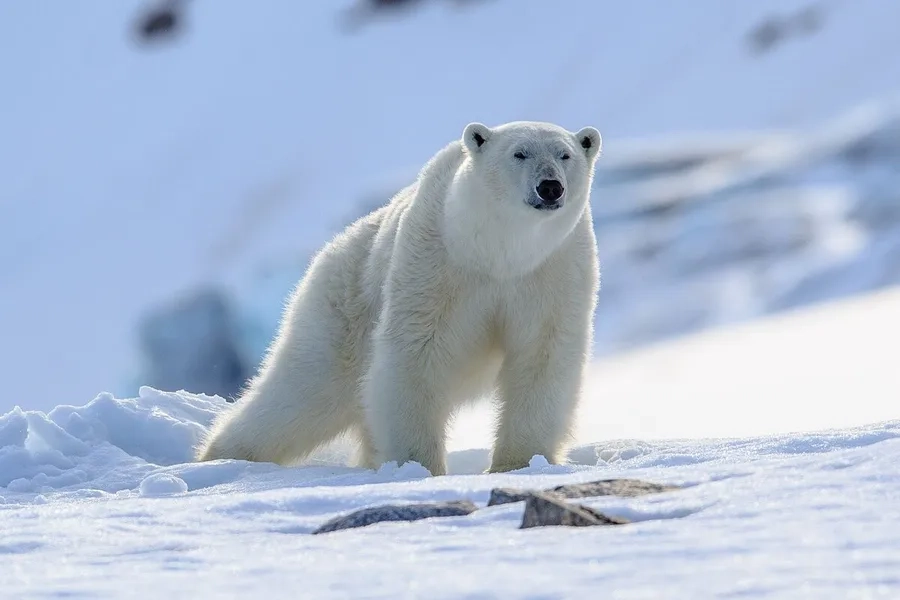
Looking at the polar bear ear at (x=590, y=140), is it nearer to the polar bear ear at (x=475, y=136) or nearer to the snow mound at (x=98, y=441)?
the polar bear ear at (x=475, y=136)

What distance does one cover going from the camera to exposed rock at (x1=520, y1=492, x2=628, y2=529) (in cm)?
313

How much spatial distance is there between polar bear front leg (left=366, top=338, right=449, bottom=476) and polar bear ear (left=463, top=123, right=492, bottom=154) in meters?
0.78

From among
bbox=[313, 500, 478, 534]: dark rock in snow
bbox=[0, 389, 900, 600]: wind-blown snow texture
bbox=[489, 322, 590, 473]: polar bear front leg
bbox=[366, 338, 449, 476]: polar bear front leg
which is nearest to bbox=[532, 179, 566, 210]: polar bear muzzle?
bbox=[489, 322, 590, 473]: polar bear front leg

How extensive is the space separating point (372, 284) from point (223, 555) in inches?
106

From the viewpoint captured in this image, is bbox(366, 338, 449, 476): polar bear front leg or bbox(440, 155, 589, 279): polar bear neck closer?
bbox(440, 155, 589, 279): polar bear neck

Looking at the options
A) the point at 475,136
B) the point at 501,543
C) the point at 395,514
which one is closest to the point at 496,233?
the point at 475,136

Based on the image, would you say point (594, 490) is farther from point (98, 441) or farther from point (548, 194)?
point (98, 441)

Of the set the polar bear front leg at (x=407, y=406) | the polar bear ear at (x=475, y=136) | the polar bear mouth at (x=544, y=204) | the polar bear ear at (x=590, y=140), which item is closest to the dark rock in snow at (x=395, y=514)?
the polar bear mouth at (x=544, y=204)

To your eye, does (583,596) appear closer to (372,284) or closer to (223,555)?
(223,555)

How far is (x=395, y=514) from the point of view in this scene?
3375 mm

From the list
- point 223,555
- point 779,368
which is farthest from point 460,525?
point 779,368

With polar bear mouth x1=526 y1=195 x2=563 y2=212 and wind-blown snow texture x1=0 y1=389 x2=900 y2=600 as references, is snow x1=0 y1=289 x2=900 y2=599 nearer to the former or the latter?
wind-blown snow texture x1=0 y1=389 x2=900 y2=600

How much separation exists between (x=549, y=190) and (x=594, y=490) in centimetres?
157

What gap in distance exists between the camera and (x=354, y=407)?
19.4 feet
